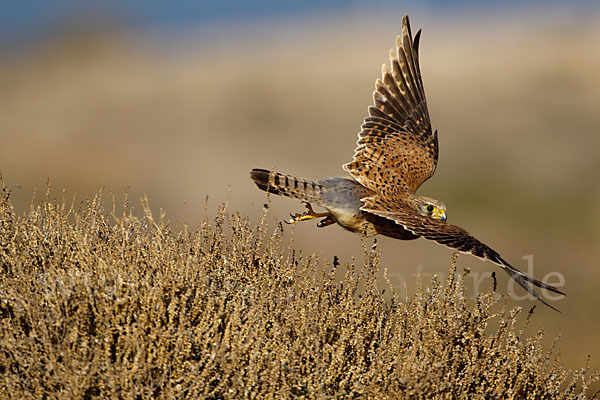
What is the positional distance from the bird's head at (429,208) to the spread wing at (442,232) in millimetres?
221

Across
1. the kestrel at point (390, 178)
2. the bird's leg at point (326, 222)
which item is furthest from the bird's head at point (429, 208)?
the bird's leg at point (326, 222)

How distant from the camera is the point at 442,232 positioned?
4152mm

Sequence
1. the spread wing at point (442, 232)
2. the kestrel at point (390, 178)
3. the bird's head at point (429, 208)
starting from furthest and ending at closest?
the bird's head at point (429, 208), the kestrel at point (390, 178), the spread wing at point (442, 232)

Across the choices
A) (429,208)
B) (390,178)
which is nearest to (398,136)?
(390,178)

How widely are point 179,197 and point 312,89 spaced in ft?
29.2

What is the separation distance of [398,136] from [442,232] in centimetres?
145

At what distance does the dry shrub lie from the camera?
2.69m

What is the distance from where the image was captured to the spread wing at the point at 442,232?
363cm

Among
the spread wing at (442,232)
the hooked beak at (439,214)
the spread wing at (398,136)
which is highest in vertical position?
the spread wing at (398,136)

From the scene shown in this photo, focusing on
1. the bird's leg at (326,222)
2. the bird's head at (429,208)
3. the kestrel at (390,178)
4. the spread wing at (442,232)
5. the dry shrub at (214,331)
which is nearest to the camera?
the dry shrub at (214,331)

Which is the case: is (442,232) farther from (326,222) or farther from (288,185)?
(326,222)

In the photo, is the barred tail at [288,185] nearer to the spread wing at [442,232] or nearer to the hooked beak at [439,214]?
the spread wing at [442,232]

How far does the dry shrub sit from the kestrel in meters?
0.81

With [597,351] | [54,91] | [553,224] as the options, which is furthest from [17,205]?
[54,91]
